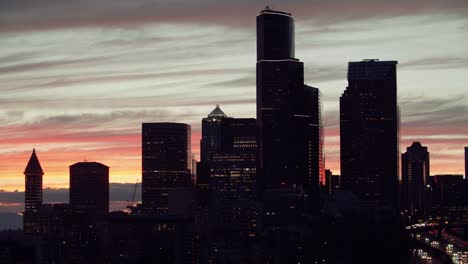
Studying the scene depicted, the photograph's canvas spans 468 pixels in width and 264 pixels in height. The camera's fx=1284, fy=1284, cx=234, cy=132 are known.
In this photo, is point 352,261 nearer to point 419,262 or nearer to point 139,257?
point 419,262

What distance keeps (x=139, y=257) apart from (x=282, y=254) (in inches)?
849

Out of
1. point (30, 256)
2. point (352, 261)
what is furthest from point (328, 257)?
point (30, 256)

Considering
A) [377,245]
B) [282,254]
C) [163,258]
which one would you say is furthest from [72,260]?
[377,245]

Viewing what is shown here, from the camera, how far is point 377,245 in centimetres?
19812

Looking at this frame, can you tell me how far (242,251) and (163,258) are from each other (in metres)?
12.2

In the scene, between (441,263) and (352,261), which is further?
(441,263)

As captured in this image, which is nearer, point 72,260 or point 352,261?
point 352,261

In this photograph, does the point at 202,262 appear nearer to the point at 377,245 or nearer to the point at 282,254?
the point at 282,254

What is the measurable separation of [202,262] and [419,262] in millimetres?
33001

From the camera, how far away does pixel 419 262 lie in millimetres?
195000

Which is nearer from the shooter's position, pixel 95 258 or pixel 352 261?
pixel 352 261

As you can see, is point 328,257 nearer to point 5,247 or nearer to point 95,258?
point 95,258

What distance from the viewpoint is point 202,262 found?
19212 centimetres

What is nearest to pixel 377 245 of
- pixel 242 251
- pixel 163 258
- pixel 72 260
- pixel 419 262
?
pixel 419 262
